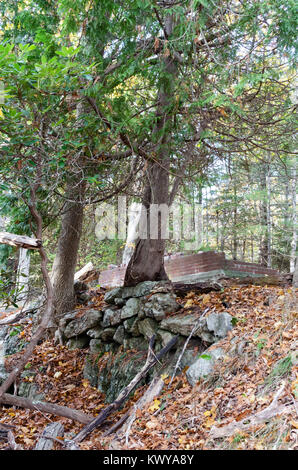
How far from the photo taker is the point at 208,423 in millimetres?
3426

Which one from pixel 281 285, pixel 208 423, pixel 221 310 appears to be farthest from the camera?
pixel 281 285

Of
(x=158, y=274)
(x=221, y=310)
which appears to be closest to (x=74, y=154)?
(x=158, y=274)

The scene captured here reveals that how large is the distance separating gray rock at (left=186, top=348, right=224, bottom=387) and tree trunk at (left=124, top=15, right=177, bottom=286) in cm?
253

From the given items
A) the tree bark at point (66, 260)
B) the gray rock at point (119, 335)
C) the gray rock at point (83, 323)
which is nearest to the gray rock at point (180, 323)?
the gray rock at point (119, 335)

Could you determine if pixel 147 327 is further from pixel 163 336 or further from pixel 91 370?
pixel 91 370

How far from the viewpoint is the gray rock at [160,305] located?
19.1ft

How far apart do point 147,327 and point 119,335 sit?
81 cm

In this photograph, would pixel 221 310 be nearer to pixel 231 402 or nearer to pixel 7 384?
pixel 231 402

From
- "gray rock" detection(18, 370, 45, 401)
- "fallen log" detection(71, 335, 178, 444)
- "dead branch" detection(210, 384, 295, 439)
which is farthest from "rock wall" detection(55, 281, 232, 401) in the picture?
"dead branch" detection(210, 384, 295, 439)

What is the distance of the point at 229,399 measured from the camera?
3.69 meters

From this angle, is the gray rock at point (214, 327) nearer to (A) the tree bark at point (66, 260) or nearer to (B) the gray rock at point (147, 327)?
(B) the gray rock at point (147, 327)

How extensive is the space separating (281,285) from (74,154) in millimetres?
4250

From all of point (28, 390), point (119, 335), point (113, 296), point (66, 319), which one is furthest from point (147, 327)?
point (28, 390)

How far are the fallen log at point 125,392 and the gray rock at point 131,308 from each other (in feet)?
2.65
